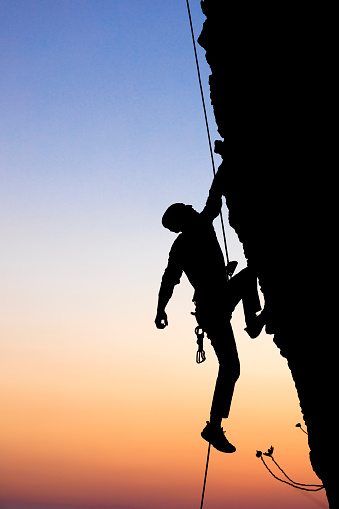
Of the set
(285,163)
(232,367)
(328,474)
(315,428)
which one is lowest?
(328,474)

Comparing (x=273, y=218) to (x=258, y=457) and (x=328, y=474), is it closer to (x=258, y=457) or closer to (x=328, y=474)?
(x=328, y=474)

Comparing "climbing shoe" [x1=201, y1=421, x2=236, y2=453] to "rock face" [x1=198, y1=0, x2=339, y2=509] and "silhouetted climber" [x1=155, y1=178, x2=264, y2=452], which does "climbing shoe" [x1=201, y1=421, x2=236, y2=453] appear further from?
"rock face" [x1=198, y1=0, x2=339, y2=509]

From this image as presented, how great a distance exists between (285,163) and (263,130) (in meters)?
0.32

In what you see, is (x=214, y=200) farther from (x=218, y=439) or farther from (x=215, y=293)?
(x=218, y=439)

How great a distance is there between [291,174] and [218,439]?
3024 mm

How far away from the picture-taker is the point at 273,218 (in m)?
3.20

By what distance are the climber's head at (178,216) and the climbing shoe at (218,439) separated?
196 centimetres

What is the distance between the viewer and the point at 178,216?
506 centimetres

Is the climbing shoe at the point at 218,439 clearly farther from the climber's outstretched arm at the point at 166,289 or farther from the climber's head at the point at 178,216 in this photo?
the climber's head at the point at 178,216

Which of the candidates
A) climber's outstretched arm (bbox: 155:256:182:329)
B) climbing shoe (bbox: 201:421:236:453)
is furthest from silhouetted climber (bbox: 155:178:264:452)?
climber's outstretched arm (bbox: 155:256:182:329)

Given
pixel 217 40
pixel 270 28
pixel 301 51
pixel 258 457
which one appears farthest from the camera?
pixel 258 457

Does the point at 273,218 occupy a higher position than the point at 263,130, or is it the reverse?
the point at 263,130

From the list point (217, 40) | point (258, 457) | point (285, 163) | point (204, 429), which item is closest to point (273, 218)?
point (285, 163)

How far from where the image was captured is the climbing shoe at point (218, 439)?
499 cm
